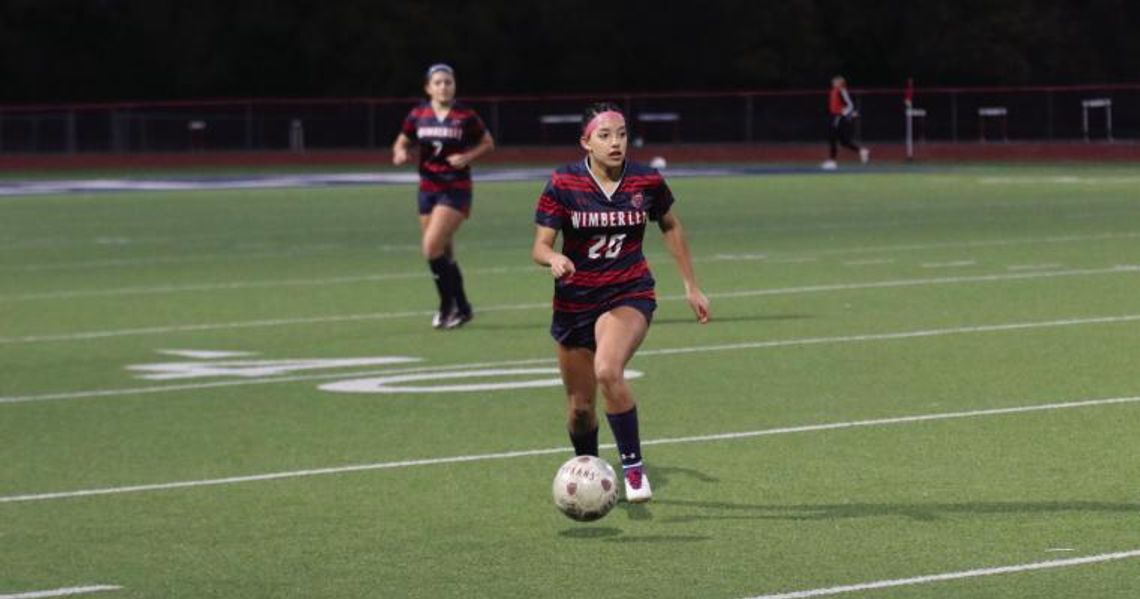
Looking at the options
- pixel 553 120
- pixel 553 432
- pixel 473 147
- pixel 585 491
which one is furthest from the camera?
pixel 553 120

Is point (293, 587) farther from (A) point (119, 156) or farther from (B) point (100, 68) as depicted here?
(B) point (100, 68)

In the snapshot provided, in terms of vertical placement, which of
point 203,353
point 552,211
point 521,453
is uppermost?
point 552,211

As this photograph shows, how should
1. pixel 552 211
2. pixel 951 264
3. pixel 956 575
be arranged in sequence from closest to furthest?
pixel 956 575
pixel 552 211
pixel 951 264

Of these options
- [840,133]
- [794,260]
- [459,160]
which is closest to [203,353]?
[459,160]

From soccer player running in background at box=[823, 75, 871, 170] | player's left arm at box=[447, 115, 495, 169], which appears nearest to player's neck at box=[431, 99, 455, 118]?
player's left arm at box=[447, 115, 495, 169]

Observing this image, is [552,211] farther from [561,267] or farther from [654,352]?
[654,352]

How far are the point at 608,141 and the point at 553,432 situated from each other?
9.01 feet

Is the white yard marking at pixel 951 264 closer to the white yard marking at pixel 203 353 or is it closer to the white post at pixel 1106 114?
the white yard marking at pixel 203 353

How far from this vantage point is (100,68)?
236ft

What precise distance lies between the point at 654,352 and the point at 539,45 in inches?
2274

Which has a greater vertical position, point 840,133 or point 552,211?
point 552,211

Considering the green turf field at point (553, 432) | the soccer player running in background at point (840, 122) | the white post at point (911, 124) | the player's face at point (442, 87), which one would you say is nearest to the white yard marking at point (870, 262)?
the green turf field at point (553, 432)

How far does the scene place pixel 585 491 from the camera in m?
10.1

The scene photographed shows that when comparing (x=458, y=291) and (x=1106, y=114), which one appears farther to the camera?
(x=1106, y=114)
